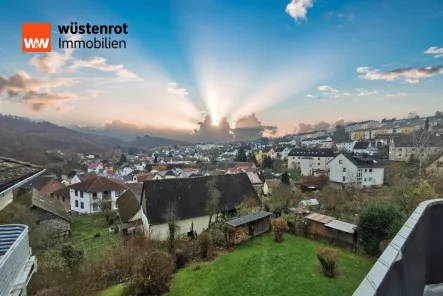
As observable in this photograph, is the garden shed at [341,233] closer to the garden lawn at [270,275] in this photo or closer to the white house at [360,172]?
the garden lawn at [270,275]

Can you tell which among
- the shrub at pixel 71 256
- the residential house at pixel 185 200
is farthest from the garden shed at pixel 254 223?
the shrub at pixel 71 256

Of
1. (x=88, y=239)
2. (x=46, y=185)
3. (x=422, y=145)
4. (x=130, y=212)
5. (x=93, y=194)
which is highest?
(x=422, y=145)

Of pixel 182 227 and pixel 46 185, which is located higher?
pixel 182 227

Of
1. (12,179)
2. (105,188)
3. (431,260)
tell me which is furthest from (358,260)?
(105,188)

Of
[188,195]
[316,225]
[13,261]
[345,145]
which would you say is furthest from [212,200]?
[345,145]

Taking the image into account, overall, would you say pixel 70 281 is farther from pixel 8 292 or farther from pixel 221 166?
pixel 221 166

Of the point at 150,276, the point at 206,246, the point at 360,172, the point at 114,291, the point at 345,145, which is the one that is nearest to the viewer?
the point at 150,276

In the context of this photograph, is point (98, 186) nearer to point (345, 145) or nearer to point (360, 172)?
A: point (360, 172)
